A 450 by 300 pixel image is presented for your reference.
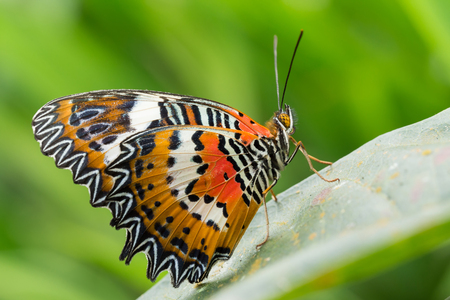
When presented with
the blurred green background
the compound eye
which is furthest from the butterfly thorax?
the blurred green background

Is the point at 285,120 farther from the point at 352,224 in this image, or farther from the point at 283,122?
the point at 352,224

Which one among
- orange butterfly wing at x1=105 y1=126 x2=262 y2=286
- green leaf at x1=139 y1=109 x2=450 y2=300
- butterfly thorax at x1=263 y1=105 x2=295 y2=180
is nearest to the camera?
green leaf at x1=139 y1=109 x2=450 y2=300

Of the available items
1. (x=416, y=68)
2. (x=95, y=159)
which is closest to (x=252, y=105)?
(x=416, y=68)

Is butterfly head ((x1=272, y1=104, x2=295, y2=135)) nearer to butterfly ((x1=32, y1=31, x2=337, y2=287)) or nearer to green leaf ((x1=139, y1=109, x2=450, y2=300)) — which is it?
butterfly ((x1=32, y1=31, x2=337, y2=287))

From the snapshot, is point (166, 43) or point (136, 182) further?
point (166, 43)

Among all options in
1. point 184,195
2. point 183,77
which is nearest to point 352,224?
point 184,195

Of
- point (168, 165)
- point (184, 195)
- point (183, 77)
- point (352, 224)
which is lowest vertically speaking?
point (352, 224)

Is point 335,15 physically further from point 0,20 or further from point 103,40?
point 0,20
